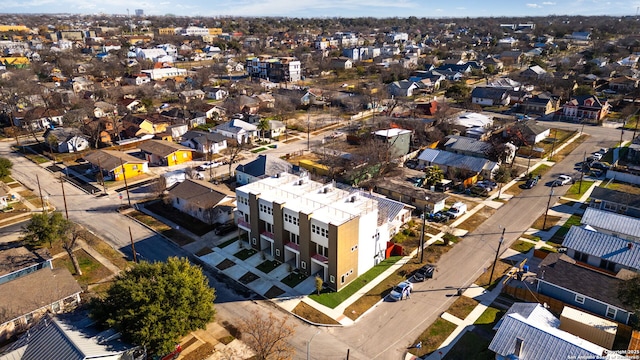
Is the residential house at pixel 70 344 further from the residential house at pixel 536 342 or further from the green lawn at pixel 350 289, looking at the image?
the residential house at pixel 536 342

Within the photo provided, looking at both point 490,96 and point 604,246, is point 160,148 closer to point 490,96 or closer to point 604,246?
point 604,246

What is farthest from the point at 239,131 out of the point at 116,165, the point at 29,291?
the point at 29,291

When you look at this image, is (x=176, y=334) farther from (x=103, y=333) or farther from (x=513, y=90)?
(x=513, y=90)

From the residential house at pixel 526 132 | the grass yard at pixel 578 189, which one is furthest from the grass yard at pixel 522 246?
the residential house at pixel 526 132

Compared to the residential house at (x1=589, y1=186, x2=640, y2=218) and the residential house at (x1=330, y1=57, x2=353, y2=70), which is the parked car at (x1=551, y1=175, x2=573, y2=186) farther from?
the residential house at (x1=330, y1=57, x2=353, y2=70)

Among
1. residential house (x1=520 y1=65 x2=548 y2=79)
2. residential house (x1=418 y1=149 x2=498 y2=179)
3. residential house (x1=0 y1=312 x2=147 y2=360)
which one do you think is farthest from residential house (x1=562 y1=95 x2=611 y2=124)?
residential house (x1=0 y1=312 x2=147 y2=360)
